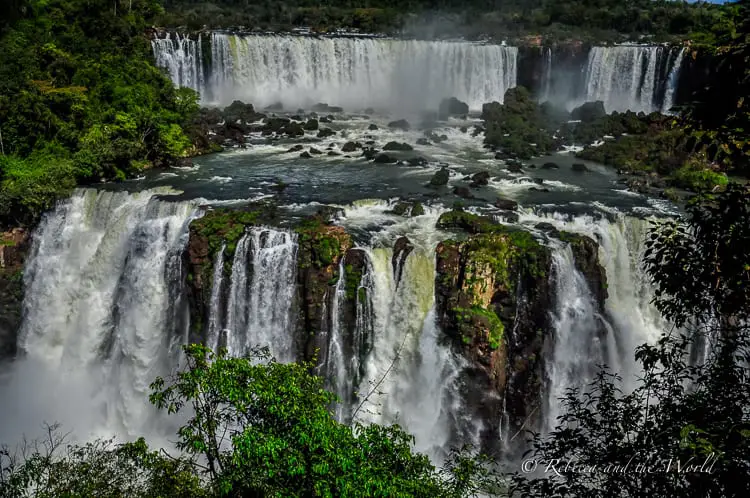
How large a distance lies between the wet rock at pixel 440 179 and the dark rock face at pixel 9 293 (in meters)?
13.0

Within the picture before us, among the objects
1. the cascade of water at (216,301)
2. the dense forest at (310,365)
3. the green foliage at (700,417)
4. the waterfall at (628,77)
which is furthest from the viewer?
the waterfall at (628,77)

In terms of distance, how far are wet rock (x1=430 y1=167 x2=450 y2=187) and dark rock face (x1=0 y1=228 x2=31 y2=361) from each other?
42.6 feet

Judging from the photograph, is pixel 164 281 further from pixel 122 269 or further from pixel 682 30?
pixel 682 30

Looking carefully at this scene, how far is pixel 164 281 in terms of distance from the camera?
1809 cm

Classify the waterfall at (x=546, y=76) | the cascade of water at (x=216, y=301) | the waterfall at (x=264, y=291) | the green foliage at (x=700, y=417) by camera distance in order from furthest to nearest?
1. the waterfall at (x=546, y=76)
2. the cascade of water at (x=216, y=301)
3. the waterfall at (x=264, y=291)
4. the green foliage at (x=700, y=417)

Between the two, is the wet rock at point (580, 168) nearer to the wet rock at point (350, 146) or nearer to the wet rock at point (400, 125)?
the wet rock at point (350, 146)

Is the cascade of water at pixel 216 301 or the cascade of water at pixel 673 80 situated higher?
the cascade of water at pixel 673 80

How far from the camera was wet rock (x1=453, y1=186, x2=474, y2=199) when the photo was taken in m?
20.9

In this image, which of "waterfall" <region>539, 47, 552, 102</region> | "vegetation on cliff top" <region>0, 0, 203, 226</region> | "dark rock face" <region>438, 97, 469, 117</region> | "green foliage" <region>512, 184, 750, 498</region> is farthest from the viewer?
"waterfall" <region>539, 47, 552, 102</region>

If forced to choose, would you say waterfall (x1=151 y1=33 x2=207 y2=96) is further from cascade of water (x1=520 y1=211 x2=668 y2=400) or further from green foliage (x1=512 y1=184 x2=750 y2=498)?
green foliage (x1=512 y1=184 x2=750 y2=498)

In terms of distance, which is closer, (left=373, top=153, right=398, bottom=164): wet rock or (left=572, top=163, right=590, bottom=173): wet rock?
(left=572, top=163, right=590, bottom=173): wet rock

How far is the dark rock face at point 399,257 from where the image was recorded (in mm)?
16609

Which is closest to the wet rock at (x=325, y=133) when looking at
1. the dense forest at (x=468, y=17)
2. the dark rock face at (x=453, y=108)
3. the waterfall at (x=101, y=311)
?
the dark rock face at (x=453, y=108)

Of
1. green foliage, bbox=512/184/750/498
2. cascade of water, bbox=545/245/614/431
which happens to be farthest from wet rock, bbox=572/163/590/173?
green foliage, bbox=512/184/750/498
